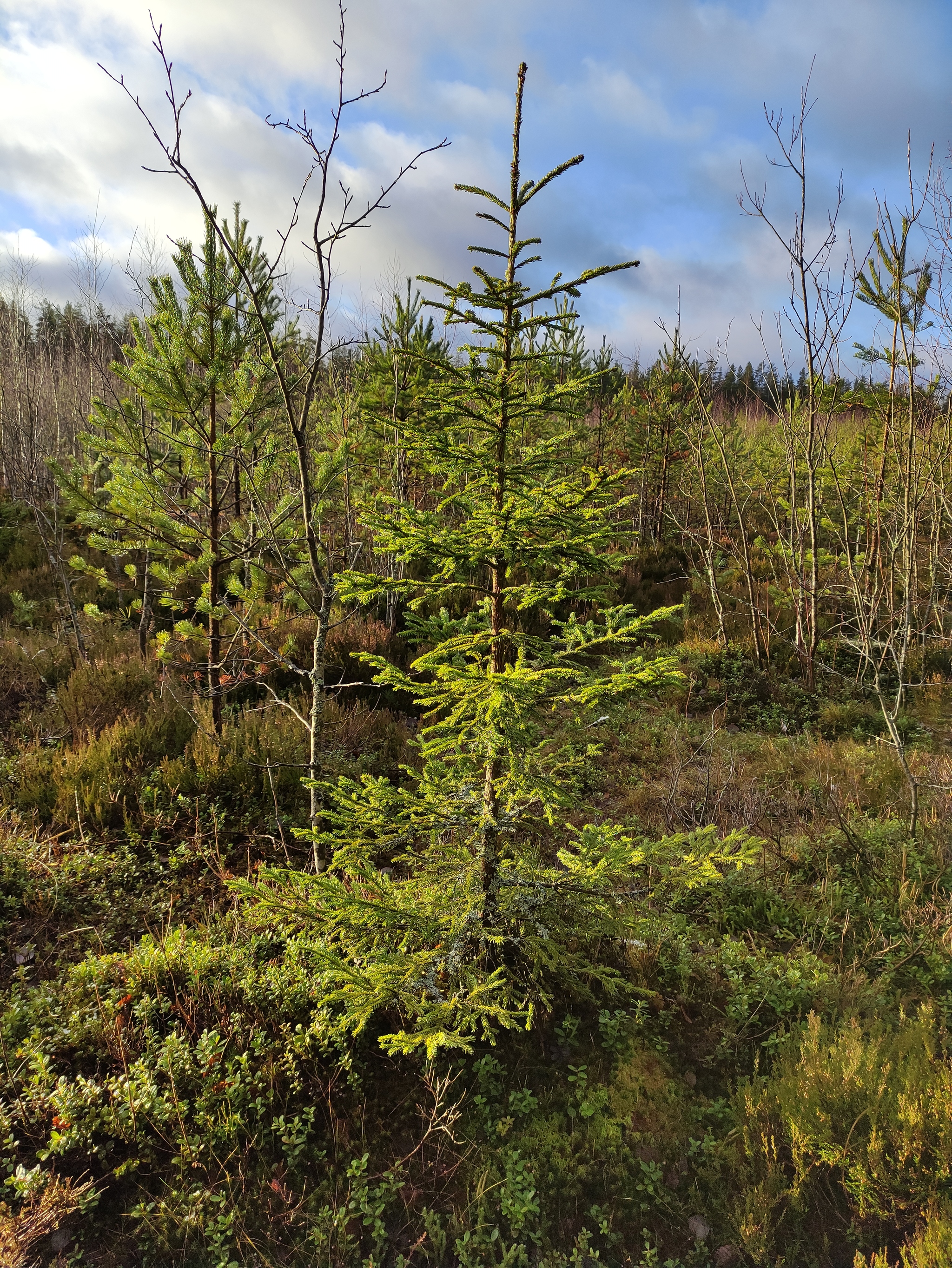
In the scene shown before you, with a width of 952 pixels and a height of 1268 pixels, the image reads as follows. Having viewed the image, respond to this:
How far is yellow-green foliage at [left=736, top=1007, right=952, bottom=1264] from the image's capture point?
2.06 m

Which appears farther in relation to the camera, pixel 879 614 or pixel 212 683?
pixel 879 614

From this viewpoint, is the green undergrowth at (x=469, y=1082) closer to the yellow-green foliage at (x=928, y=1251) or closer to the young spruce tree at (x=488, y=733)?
the yellow-green foliage at (x=928, y=1251)

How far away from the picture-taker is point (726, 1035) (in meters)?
2.82

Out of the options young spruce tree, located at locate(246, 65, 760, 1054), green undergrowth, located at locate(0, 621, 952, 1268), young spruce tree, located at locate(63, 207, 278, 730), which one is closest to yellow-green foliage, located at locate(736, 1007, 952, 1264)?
green undergrowth, located at locate(0, 621, 952, 1268)

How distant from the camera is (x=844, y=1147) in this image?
2.21 meters

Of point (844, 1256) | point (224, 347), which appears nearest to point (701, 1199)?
point (844, 1256)

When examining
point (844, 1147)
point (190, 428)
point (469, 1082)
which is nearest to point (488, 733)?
point (469, 1082)

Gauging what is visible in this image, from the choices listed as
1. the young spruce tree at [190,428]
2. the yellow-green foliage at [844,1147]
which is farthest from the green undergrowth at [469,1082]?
the young spruce tree at [190,428]

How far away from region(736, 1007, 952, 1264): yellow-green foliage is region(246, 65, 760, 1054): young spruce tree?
0.85 m

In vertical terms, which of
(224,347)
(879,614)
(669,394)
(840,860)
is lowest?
(840,860)

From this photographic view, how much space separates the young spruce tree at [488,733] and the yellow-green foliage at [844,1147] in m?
0.85

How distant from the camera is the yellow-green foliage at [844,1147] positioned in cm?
206

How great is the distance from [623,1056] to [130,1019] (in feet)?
8.10

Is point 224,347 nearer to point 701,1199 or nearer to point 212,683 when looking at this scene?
point 212,683
